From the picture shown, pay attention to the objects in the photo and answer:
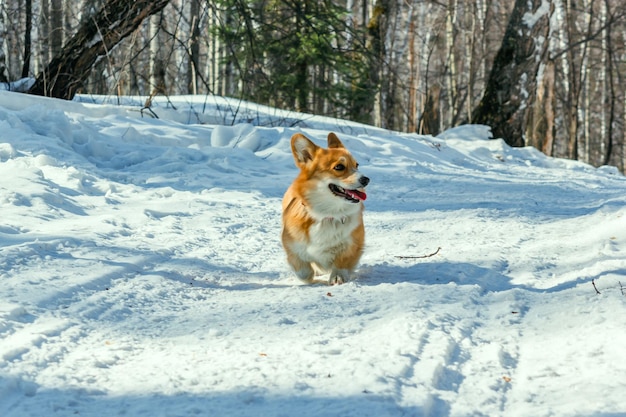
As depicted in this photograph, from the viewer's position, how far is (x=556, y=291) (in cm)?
371

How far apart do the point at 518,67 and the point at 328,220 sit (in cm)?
918

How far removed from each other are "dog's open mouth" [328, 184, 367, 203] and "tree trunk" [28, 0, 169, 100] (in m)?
5.27

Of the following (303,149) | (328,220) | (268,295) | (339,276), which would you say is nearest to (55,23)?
(303,149)

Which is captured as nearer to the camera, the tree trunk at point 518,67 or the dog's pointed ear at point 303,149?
the dog's pointed ear at point 303,149

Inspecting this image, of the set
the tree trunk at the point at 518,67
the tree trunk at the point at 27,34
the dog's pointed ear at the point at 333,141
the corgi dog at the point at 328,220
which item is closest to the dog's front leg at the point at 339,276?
the corgi dog at the point at 328,220

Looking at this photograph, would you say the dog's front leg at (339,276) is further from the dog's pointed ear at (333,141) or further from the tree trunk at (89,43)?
the tree trunk at (89,43)

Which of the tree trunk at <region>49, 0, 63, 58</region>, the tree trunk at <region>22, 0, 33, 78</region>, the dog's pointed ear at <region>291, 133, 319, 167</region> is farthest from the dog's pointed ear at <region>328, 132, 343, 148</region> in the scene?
the tree trunk at <region>22, 0, 33, 78</region>

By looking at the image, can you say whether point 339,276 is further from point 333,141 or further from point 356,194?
point 333,141

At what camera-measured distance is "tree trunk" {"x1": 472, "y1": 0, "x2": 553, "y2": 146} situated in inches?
481

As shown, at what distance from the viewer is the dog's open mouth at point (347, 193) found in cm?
415

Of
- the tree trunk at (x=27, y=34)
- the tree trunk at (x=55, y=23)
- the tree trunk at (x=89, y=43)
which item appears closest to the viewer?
the tree trunk at (x=89, y=43)

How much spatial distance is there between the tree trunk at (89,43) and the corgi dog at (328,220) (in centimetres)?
514

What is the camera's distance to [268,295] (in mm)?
3795

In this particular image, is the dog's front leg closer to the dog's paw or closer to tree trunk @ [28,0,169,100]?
the dog's paw
